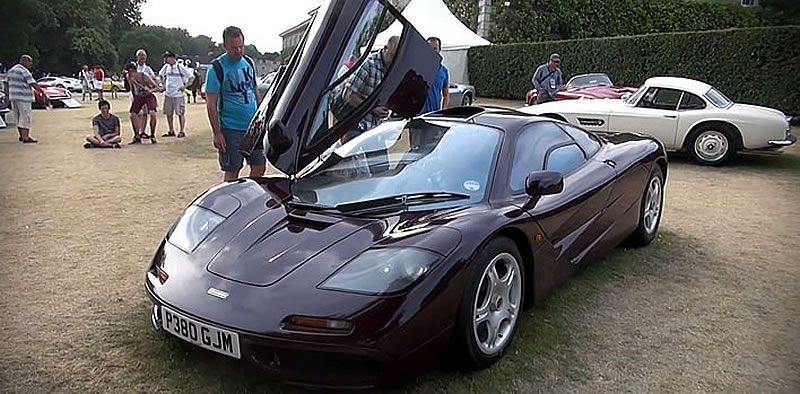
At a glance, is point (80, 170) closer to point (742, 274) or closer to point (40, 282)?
point (40, 282)

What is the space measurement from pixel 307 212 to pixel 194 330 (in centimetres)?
81

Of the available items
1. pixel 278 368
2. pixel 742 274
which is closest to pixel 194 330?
pixel 278 368

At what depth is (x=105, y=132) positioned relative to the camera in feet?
33.3

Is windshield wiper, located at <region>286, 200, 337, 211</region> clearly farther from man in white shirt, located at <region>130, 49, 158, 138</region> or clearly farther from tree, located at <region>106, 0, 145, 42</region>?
tree, located at <region>106, 0, 145, 42</region>

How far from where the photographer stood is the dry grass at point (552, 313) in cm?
268

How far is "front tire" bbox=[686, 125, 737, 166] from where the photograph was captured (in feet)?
28.1

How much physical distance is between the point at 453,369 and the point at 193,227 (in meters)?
1.42

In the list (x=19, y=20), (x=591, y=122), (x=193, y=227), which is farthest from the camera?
(x=591, y=122)

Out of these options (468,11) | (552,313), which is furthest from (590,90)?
(468,11)

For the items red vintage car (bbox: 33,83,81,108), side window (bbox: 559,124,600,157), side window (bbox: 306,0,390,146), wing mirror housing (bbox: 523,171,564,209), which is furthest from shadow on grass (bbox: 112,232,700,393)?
red vintage car (bbox: 33,83,81,108)

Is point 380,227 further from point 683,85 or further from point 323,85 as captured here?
point 683,85

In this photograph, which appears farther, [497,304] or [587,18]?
[587,18]

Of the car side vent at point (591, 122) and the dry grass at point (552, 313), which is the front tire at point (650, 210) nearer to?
the dry grass at point (552, 313)

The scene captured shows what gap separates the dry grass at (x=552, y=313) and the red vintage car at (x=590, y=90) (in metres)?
6.02
